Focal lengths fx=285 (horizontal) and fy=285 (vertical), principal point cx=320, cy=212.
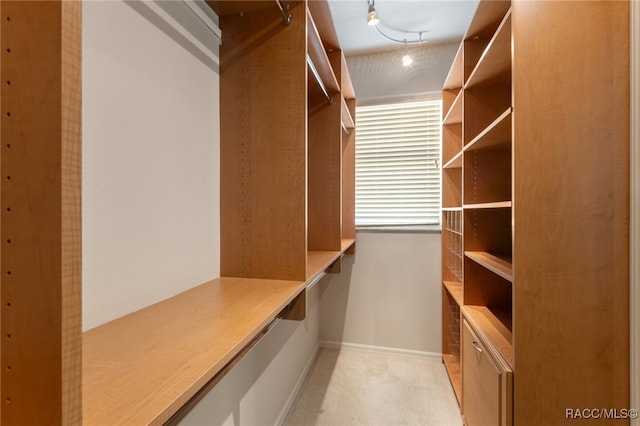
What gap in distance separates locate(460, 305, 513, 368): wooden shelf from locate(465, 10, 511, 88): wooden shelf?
1.31 meters

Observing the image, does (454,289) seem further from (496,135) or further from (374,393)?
(496,135)

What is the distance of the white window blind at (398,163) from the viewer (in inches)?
102

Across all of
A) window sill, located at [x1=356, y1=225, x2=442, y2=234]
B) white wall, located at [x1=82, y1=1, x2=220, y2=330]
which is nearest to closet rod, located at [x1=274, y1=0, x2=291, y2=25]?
white wall, located at [x1=82, y1=1, x2=220, y2=330]

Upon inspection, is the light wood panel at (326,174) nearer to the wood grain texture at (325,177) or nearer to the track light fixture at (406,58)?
the wood grain texture at (325,177)

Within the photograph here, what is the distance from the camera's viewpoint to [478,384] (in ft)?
4.66

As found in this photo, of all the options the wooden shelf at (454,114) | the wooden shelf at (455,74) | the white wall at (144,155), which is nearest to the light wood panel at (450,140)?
the wooden shelf at (454,114)

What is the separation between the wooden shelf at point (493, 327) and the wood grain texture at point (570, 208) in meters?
0.16

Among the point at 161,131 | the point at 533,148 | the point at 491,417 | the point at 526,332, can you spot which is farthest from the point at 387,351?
the point at 161,131

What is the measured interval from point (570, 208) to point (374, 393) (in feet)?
5.84

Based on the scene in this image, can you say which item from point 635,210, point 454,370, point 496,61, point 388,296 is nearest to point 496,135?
point 496,61

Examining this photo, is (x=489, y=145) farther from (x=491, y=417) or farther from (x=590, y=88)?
(x=491, y=417)

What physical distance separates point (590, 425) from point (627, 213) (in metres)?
0.74

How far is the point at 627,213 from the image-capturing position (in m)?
0.98

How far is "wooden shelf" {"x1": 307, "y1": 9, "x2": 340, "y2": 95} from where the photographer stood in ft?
4.44
